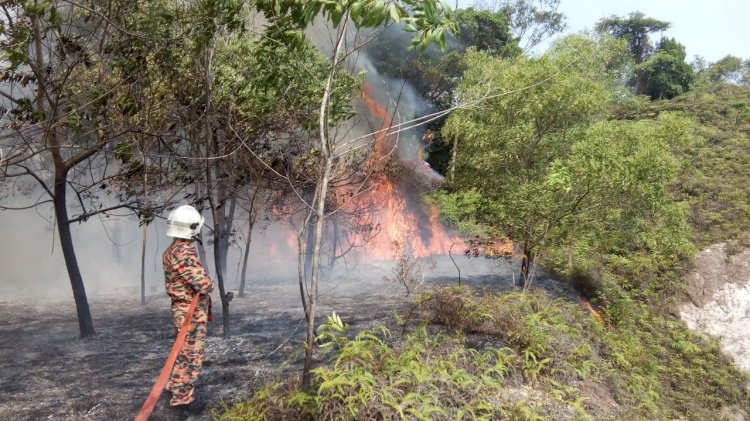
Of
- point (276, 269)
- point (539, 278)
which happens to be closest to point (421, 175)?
point (276, 269)

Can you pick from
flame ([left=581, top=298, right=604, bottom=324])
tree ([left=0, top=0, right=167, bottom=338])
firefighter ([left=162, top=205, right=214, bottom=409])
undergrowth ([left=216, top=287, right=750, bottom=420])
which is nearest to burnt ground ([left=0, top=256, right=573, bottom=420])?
firefighter ([left=162, top=205, right=214, bottom=409])

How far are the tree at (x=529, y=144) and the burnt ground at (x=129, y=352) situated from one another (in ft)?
10.6

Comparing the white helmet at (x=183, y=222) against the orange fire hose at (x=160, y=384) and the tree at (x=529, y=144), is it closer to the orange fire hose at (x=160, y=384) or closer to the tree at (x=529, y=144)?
the orange fire hose at (x=160, y=384)

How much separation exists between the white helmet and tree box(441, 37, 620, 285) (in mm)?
7387

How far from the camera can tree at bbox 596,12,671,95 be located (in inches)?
1763

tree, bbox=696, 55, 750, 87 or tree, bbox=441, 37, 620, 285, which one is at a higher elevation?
tree, bbox=696, 55, 750, 87

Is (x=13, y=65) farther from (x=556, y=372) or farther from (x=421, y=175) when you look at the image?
(x=421, y=175)

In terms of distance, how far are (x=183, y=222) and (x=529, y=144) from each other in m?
9.55

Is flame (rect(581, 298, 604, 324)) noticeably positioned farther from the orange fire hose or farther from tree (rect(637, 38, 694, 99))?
tree (rect(637, 38, 694, 99))

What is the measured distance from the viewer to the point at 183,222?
5.22m

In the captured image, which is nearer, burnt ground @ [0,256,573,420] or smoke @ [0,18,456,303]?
burnt ground @ [0,256,573,420]

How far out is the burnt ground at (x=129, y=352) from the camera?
576 centimetres

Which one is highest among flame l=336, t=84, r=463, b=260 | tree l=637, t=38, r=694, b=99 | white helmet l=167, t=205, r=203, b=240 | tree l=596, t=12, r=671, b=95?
tree l=596, t=12, r=671, b=95

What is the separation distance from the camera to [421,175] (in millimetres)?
25031
